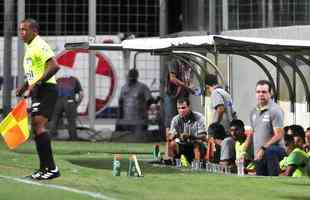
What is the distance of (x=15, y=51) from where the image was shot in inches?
1136

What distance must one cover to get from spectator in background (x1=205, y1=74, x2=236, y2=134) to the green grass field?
148cm

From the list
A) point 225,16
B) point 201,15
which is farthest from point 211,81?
point 201,15

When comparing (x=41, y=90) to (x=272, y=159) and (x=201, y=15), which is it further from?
(x=201, y=15)

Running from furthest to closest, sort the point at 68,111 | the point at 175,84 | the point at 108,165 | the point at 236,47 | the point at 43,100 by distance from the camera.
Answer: the point at 68,111, the point at 175,84, the point at 108,165, the point at 236,47, the point at 43,100

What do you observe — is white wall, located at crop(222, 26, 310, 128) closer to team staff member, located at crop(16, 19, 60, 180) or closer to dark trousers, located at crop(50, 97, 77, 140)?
dark trousers, located at crop(50, 97, 77, 140)

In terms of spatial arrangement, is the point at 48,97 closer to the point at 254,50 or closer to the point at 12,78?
the point at 254,50

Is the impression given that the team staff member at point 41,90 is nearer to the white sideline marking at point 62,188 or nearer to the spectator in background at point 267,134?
the white sideline marking at point 62,188

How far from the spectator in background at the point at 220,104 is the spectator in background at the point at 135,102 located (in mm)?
8794

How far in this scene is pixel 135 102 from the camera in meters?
27.5

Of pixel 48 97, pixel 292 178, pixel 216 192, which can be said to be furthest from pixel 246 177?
pixel 48 97

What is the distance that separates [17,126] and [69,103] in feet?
42.1

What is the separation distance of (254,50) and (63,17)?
1203 centimetres

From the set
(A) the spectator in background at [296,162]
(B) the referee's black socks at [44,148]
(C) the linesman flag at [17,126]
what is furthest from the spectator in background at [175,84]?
(B) the referee's black socks at [44,148]

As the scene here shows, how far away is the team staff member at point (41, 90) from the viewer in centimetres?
1383
